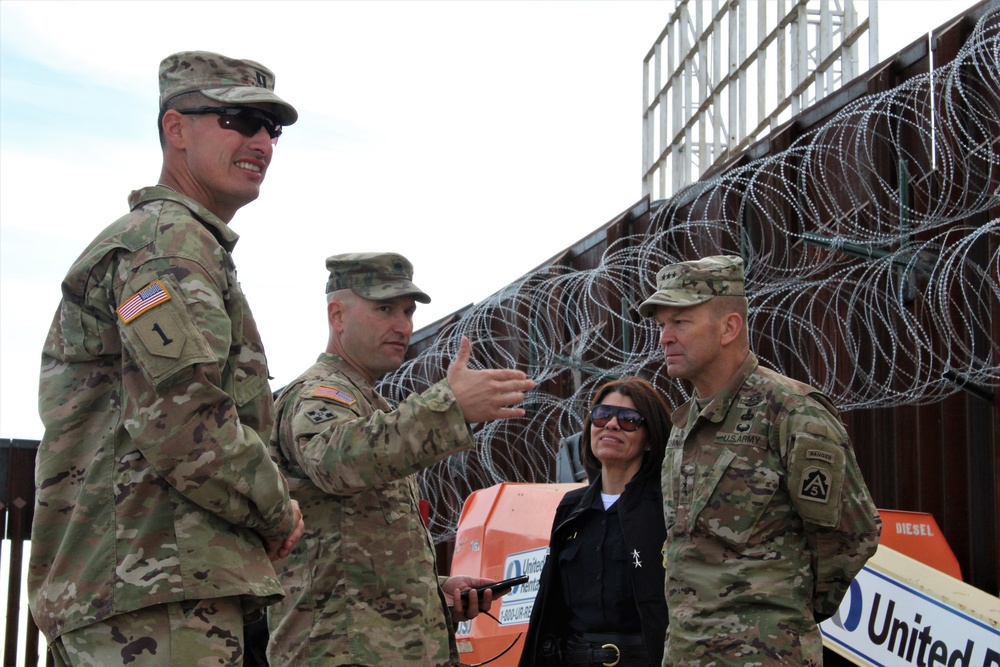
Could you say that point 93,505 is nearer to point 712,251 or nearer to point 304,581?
point 304,581

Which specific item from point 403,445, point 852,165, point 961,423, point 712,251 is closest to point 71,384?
point 403,445

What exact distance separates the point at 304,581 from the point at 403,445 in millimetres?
694

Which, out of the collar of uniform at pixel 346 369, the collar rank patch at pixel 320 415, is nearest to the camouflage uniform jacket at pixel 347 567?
the collar rank patch at pixel 320 415

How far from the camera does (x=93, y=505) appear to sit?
2.52 meters

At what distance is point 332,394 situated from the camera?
12.3ft

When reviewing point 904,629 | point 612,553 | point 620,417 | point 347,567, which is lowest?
point 904,629

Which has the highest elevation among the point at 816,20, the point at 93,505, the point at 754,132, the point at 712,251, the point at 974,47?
the point at 816,20

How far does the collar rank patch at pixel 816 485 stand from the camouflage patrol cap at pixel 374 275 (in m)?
1.33

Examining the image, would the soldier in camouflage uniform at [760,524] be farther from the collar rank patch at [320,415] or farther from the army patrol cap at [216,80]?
the army patrol cap at [216,80]

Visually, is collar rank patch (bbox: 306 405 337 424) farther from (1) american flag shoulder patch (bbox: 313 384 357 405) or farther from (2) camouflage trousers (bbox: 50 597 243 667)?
(2) camouflage trousers (bbox: 50 597 243 667)

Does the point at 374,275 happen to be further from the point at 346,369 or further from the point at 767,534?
the point at 767,534

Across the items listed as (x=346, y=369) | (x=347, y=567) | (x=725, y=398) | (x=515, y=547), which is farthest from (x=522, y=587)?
(x=347, y=567)

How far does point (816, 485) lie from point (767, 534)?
0.23 meters

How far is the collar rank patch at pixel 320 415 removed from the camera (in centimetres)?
360
